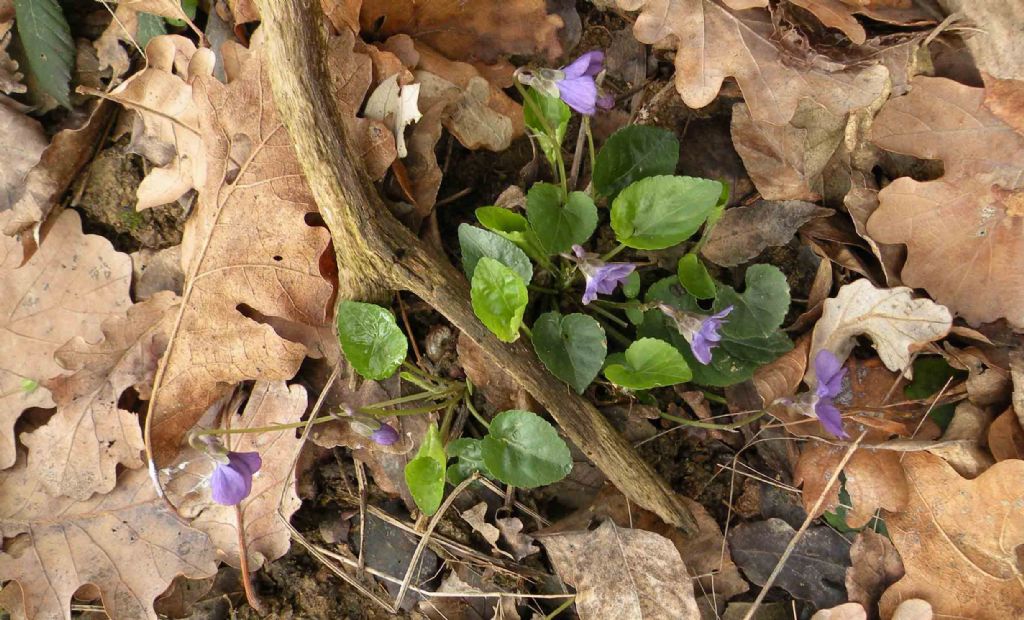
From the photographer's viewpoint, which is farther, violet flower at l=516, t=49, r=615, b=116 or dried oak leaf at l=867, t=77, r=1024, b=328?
dried oak leaf at l=867, t=77, r=1024, b=328

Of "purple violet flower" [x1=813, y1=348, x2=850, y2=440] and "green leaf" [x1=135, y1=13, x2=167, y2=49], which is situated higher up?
"green leaf" [x1=135, y1=13, x2=167, y2=49]

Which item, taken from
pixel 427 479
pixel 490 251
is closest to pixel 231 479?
pixel 427 479

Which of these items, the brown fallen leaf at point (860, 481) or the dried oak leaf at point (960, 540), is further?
the brown fallen leaf at point (860, 481)

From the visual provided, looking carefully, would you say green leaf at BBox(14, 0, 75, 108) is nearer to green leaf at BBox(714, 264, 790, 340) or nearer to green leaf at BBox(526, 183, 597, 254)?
green leaf at BBox(526, 183, 597, 254)

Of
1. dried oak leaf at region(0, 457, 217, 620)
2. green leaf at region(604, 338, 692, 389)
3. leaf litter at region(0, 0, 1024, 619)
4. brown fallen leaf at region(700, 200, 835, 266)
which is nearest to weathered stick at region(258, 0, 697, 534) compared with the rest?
leaf litter at region(0, 0, 1024, 619)

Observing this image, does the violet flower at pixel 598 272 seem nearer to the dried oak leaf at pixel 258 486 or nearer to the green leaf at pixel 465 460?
the green leaf at pixel 465 460

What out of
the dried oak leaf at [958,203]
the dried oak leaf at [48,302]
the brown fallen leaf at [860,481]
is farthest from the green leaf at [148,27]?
the brown fallen leaf at [860,481]

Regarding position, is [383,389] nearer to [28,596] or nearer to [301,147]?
[301,147]

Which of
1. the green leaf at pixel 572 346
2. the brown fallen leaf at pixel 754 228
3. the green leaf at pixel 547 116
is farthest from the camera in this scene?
the brown fallen leaf at pixel 754 228
